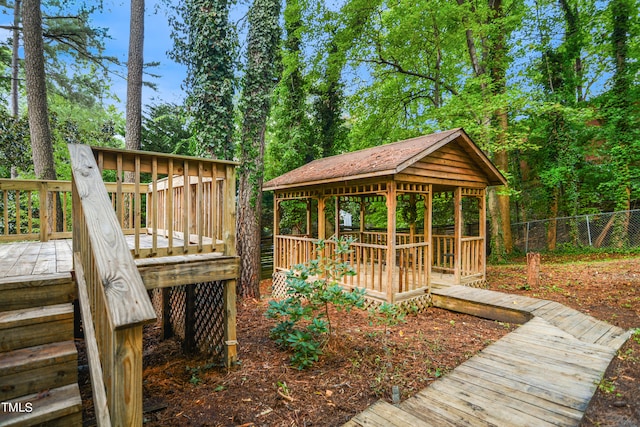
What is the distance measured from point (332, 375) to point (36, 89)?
33.8 feet

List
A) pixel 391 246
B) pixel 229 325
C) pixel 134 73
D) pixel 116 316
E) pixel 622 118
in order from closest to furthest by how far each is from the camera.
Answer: pixel 116 316
pixel 229 325
pixel 391 246
pixel 134 73
pixel 622 118

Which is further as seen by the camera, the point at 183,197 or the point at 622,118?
the point at 622,118

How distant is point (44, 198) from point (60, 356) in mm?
4497

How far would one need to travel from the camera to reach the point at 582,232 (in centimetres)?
1305

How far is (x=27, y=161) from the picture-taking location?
10758 mm

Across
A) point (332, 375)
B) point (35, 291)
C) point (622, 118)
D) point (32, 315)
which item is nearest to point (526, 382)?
point (332, 375)

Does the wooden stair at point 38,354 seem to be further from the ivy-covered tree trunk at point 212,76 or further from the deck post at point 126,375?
the ivy-covered tree trunk at point 212,76

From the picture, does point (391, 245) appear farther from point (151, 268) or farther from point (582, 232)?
point (582, 232)

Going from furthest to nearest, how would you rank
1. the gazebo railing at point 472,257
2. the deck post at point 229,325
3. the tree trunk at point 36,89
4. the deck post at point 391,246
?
the tree trunk at point 36,89 < the gazebo railing at point 472,257 < the deck post at point 391,246 < the deck post at point 229,325

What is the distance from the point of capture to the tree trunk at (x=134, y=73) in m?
8.27

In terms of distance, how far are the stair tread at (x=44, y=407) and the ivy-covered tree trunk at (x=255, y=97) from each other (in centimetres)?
551

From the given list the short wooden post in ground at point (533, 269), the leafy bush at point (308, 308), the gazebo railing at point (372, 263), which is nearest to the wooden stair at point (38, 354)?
the leafy bush at point (308, 308)

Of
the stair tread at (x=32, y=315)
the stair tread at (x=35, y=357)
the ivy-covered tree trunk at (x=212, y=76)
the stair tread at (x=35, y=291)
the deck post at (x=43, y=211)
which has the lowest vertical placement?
the stair tread at (x=35, y=357)

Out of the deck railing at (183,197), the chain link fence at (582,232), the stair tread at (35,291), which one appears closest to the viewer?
the stair tread at (35,291)
